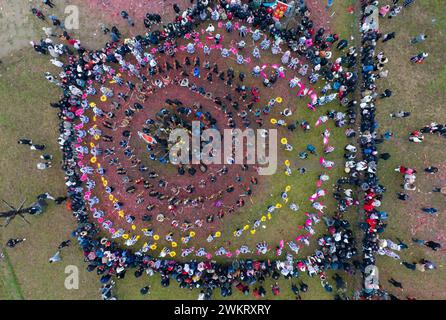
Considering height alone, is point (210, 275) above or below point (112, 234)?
below

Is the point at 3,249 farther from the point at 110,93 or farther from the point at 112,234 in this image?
the point at 110,93

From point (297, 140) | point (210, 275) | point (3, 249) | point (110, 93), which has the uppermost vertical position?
point (110, 93)

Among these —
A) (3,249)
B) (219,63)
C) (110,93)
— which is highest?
(219,63)

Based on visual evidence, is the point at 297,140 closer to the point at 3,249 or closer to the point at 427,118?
the point at 427,118

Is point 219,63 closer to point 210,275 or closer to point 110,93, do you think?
point 110,93

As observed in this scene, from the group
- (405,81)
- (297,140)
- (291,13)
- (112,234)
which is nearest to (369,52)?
(405,81)

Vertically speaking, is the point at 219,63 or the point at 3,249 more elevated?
the point at 219,63

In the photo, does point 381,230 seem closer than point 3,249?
Yes

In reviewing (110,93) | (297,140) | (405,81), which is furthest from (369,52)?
(110,93)
